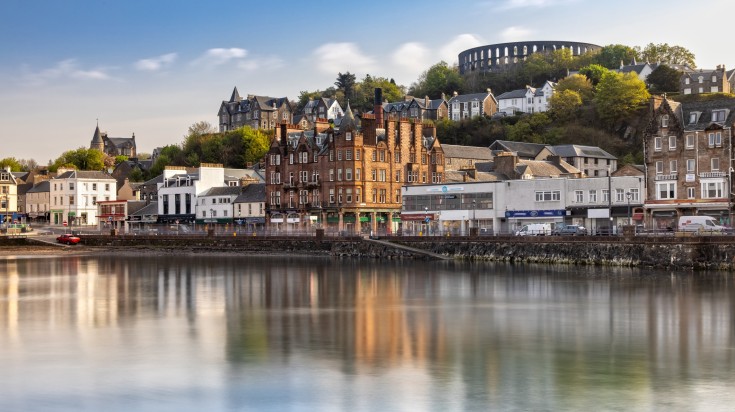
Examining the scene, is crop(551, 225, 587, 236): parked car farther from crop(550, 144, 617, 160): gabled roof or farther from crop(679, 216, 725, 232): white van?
crop(550, 144, 617, 160): gabled roof

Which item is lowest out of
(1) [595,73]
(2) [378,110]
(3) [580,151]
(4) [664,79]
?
(3) [580,151]

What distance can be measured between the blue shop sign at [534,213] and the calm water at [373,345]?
26.4 metres

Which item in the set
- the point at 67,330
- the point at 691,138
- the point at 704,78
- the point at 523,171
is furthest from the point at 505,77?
the point at 67,330

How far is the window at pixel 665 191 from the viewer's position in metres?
69.9

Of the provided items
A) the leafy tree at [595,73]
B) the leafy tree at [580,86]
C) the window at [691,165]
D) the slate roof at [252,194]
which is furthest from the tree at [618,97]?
the slate roof at [252,194]

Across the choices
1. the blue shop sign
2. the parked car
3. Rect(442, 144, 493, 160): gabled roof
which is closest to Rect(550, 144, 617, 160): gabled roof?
Rect(442, 144, 493, 160): gabled roof

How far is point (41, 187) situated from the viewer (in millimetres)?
130250

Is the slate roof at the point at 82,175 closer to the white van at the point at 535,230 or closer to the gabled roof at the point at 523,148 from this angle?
the gabled roof at the point at 523,148

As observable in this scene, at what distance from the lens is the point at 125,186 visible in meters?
126

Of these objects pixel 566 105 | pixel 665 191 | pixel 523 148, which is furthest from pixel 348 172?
pixel 566 105

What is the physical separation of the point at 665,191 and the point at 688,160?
3.33 m

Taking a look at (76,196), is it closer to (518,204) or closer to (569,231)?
(518,204)

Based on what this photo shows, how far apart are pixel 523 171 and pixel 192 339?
231 ft

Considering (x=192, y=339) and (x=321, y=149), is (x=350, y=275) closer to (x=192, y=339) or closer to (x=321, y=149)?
(x=192, y=339)
